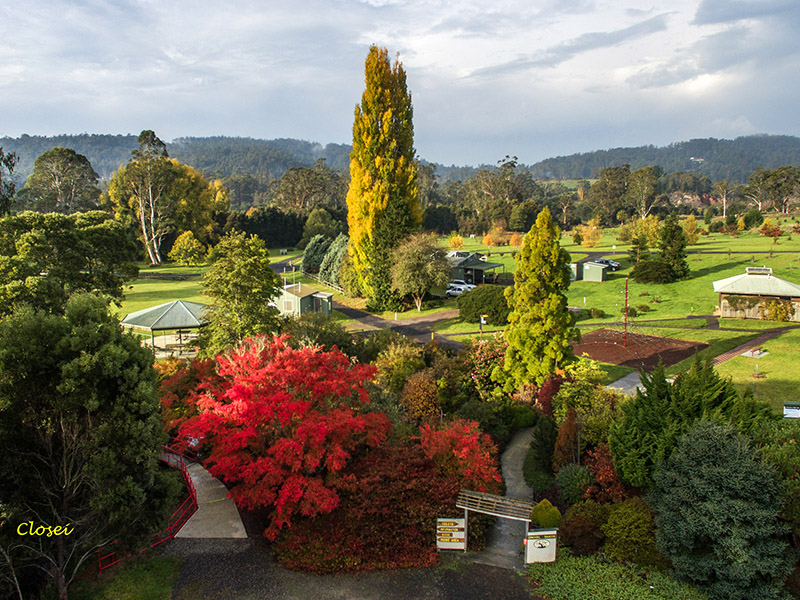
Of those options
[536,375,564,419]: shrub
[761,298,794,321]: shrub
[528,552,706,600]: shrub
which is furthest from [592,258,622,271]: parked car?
[528,552,706,600]: shrub

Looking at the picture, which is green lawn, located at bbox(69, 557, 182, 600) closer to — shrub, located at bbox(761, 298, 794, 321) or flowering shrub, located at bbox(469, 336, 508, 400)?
flowering shrub, located at bbox(469, 336, 508, 400)

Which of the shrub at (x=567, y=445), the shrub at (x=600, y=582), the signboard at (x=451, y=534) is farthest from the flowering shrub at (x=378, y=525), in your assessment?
the shrub at (x=567, y=445)

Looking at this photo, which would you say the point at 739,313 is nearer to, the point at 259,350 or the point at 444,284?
the point at 444,284

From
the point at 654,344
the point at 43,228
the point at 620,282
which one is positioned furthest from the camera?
the point at 620,282

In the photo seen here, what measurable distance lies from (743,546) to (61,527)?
39.0 ft

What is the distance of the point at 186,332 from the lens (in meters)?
30.9

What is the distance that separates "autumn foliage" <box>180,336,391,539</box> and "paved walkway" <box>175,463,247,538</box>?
0.87m

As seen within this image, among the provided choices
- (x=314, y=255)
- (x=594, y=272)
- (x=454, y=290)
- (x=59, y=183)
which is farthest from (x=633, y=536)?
(x=59, y=183)

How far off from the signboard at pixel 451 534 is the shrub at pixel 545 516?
166 cm

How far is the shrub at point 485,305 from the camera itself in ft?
108

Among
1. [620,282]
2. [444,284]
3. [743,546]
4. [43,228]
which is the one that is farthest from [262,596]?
[620,282]

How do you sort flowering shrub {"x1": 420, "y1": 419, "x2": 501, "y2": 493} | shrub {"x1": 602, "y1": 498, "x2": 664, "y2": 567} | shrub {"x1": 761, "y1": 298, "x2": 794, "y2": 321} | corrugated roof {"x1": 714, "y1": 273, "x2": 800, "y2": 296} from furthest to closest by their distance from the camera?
corrugated roof {"x1": 714, "y1": 273, "x2": 800, "y2": 296}, shrub {"x1": 761, "y1": 298, "x2": 794, "y2": 321}, flowering shrub {"x1": 420, "y1": 419, "x2": 501, "y2": 493}, shrub {"x1": 602, "y1": 498, "x2": 664, "y2": 567}

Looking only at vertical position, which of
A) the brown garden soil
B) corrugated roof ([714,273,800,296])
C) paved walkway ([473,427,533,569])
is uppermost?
corrugated roof ([714,273,800,296])

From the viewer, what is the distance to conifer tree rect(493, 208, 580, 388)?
19016mm
